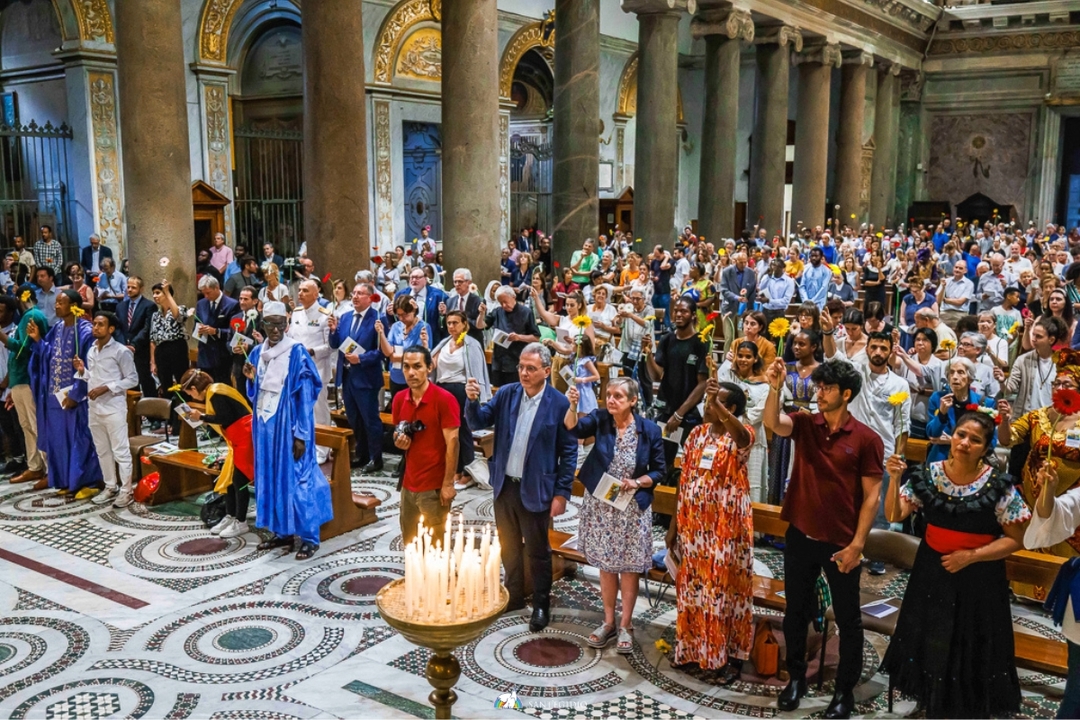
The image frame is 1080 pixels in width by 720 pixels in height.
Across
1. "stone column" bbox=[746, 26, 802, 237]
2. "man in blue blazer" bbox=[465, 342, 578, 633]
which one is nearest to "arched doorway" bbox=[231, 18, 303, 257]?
"stone column" bbox=[746, 26, 802, 237]

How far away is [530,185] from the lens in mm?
27859

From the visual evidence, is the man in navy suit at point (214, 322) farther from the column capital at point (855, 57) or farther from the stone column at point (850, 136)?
the stone column at point (850, 136)

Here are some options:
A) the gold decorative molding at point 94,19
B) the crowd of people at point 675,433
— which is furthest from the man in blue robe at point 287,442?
the gold decorative molding at point 94,19

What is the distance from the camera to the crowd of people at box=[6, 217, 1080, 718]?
4781 millimetres

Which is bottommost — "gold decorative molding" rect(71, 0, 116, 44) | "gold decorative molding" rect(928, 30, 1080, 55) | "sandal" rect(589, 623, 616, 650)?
"sandal" rect(589, 623, 616, 650)

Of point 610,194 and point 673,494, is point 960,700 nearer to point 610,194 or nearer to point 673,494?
point 673,494

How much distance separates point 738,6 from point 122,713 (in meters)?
20.0

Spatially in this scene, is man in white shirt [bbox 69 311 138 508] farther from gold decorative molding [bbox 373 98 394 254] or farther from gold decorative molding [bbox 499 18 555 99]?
gold decorative molding [bbox 499 18 555 99]

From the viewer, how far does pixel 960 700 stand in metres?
4.79

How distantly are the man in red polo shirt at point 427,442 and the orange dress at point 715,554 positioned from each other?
169 centimetres

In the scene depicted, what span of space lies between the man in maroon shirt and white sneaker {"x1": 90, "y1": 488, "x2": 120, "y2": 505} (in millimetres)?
6421

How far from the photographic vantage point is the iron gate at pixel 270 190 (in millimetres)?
19594

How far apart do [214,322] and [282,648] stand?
588 cm

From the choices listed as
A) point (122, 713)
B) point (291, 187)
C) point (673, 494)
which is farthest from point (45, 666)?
point (291, 187)
